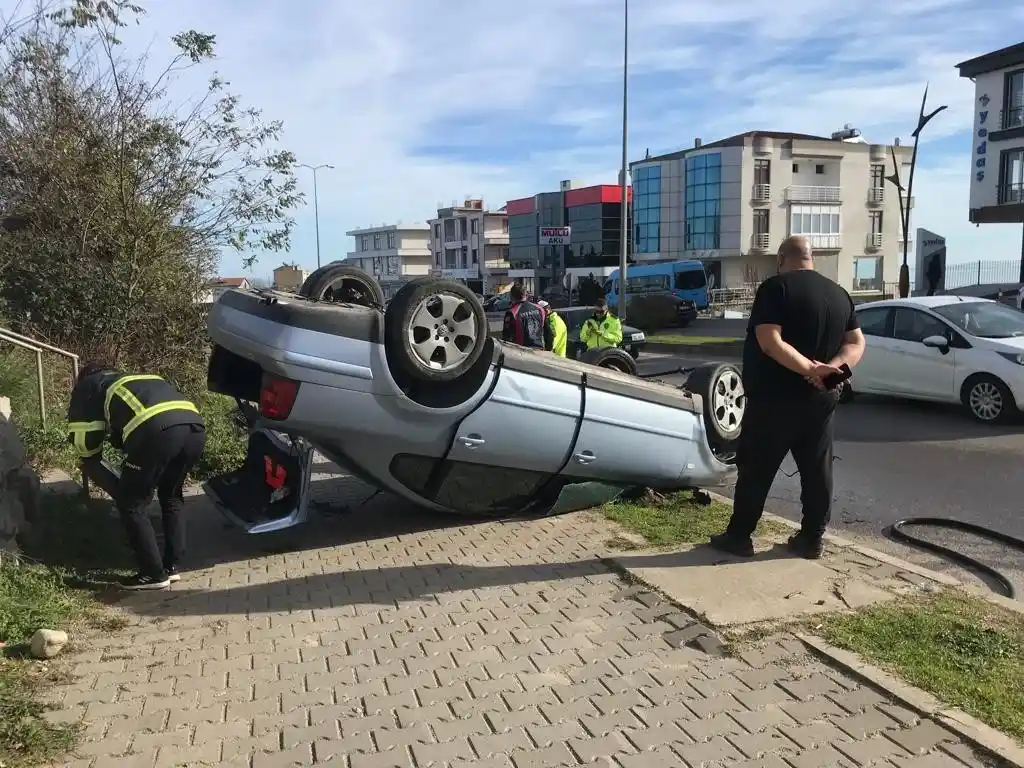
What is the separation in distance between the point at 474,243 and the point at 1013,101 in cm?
6545

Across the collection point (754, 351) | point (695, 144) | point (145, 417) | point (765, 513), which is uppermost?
point (695, 144)

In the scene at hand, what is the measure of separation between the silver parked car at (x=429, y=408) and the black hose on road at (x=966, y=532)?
1.35m

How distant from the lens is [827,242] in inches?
2480

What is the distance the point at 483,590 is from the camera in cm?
462

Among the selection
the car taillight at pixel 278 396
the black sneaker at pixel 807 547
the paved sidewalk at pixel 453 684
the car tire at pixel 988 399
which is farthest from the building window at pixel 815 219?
the car taillight at pixel 278 396

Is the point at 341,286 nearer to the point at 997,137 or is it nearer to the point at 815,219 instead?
the point at 997,137

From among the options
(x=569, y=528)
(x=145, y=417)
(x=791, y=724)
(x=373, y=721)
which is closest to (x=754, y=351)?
(x=569, y=528)

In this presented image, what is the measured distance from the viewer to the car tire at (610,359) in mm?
7441

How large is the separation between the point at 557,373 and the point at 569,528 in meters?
1.13

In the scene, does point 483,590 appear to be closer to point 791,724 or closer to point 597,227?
point 791,724

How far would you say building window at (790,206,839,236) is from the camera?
62.1m

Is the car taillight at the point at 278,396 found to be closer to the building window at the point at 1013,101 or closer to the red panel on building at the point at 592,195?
the building window at the point at 1013,101

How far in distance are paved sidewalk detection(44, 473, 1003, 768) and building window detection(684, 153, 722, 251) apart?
59596 millimetres

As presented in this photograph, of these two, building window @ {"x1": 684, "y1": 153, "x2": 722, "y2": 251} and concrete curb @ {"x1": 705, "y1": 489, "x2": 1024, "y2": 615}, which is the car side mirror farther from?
building window @ {"x1": 684, "y1": 153, "x2": 722, "y2": 251}
